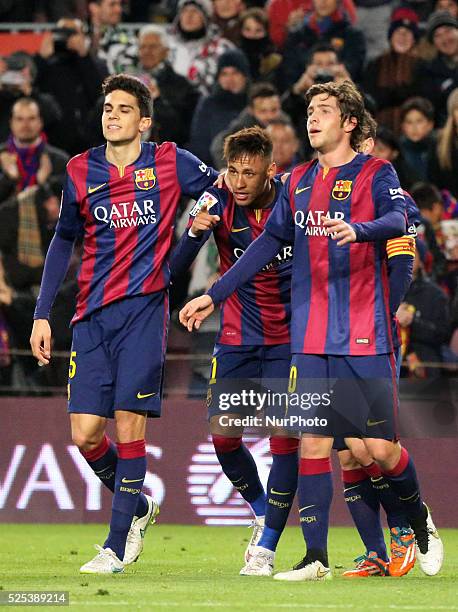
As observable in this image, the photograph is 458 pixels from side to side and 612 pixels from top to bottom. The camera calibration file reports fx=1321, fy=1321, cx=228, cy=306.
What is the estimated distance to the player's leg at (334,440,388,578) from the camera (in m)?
6.70

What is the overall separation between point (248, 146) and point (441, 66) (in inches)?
261

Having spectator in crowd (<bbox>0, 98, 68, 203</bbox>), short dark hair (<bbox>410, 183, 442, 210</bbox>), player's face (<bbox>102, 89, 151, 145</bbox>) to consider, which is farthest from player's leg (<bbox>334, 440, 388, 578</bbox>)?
spectator in crowd (<bbox>0, 98, 68, 203</bbox>)

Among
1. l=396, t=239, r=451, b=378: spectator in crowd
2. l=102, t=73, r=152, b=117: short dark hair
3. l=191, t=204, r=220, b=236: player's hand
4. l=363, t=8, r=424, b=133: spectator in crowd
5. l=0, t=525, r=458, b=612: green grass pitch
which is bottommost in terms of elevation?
l=0, t=525, r=458, b=612: green grass pitch

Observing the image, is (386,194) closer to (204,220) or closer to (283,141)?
(204,220)

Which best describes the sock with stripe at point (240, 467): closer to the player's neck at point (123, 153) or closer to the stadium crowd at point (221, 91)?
the player's neck at point (123, 153)

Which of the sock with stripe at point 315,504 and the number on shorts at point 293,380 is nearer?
the sock with stripe at point 315,504

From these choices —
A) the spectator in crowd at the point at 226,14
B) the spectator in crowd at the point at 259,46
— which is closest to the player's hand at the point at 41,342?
the spectator in crowd at the point at 259,46

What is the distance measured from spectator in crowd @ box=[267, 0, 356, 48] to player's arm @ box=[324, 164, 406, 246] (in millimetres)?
7529

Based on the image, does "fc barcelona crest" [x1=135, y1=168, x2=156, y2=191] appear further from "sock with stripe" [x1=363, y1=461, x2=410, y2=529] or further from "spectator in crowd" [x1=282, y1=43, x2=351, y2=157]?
"spectator in crowd" [x1=282, y1=43, x2=351, y2=157]

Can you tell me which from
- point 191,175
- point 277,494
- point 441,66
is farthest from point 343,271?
point 441,66

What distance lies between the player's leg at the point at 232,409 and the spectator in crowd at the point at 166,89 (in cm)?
613

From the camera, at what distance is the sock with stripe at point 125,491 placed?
6598 millimetres

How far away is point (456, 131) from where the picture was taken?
1234cm

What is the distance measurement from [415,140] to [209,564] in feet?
20.2
